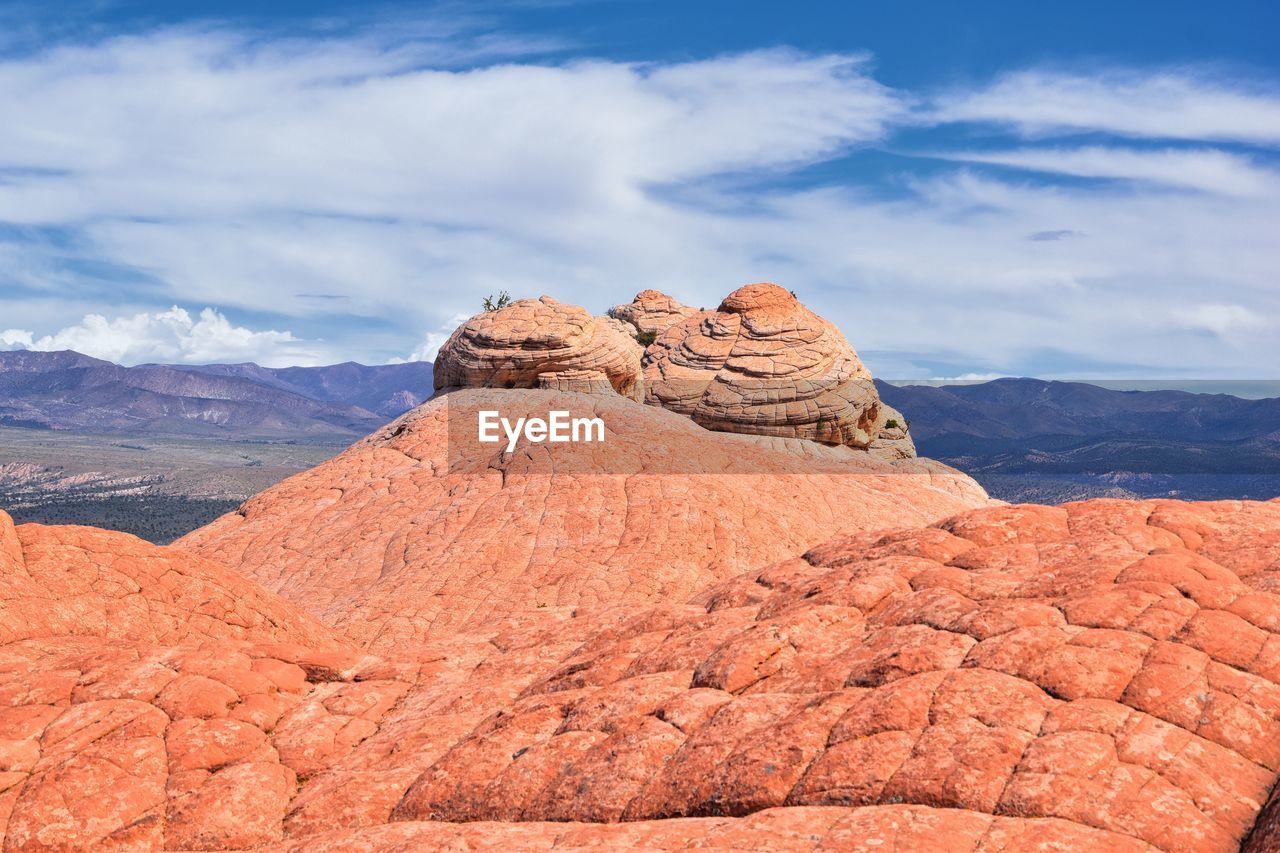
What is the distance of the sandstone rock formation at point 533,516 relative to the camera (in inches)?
991

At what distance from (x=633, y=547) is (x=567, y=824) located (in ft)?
58.1

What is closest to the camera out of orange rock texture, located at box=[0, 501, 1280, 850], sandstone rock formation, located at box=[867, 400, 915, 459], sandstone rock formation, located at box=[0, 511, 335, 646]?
orange rock texture, located at box=[0, 501, 1280, 850]

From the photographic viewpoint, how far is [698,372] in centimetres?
4997

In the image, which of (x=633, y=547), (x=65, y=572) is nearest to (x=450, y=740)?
(x=65, y=572)

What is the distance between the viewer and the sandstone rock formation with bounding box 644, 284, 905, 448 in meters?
47.1

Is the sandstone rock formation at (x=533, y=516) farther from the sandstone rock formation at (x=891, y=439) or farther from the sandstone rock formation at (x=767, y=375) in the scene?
the sandstone rock formation at (x=891, y=439)

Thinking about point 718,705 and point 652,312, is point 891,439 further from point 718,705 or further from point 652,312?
point 718,705

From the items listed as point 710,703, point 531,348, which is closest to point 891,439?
point 531,348

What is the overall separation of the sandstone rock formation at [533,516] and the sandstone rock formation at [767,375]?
24.9ft

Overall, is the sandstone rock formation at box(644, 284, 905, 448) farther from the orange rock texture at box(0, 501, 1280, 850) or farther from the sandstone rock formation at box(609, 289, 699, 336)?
the orange rock texture at box(0, 501, 1280, 850)

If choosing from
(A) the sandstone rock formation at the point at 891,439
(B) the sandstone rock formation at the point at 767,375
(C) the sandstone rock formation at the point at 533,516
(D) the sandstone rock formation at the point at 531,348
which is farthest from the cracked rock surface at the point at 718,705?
(A) the sandstone rock formation at the point at 891,439

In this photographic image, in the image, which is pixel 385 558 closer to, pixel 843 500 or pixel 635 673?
pixel 843 500

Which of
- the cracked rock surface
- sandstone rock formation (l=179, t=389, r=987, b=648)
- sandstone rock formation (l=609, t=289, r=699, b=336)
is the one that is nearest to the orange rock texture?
the cracked rock surface

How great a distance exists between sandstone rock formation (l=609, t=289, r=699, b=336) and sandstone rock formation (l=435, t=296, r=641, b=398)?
75.6 ft
